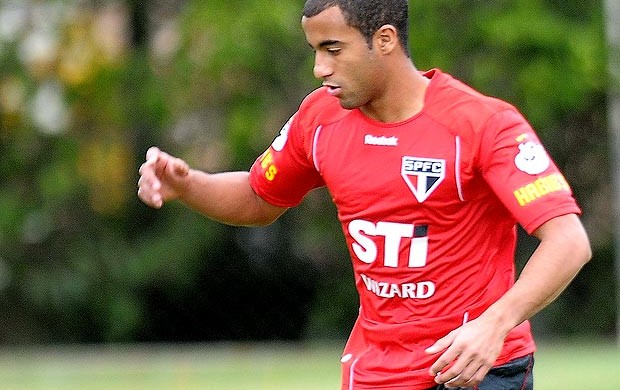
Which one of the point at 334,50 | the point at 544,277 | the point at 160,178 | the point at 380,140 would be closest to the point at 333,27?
the point at 334,50

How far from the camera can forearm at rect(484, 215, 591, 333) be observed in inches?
174

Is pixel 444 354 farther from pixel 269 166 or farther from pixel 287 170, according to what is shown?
pixel 269 166

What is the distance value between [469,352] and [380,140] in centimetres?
98

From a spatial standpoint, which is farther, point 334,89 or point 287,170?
point 287,170

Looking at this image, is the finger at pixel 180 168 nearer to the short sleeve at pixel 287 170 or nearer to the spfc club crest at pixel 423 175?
the short sleeve at pixel 287 170

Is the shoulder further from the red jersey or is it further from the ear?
the ear

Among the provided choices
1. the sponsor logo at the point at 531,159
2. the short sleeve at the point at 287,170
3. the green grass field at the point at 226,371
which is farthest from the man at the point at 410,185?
the green grass field at the point at 226,371

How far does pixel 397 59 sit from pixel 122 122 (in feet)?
57.3

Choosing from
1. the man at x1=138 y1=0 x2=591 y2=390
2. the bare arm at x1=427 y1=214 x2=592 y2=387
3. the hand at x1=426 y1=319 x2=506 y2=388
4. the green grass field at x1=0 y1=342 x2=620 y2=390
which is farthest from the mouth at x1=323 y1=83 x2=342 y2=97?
the green grass field at x1=0 y1=342 x2=620 y2=390

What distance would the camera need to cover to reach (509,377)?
4941 millimetres

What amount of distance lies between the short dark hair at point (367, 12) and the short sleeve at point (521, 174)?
1.72ft

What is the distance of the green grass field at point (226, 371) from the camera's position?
40.7 feet

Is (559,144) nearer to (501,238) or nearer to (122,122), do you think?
(122,122)

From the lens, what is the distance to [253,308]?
22.1 m
